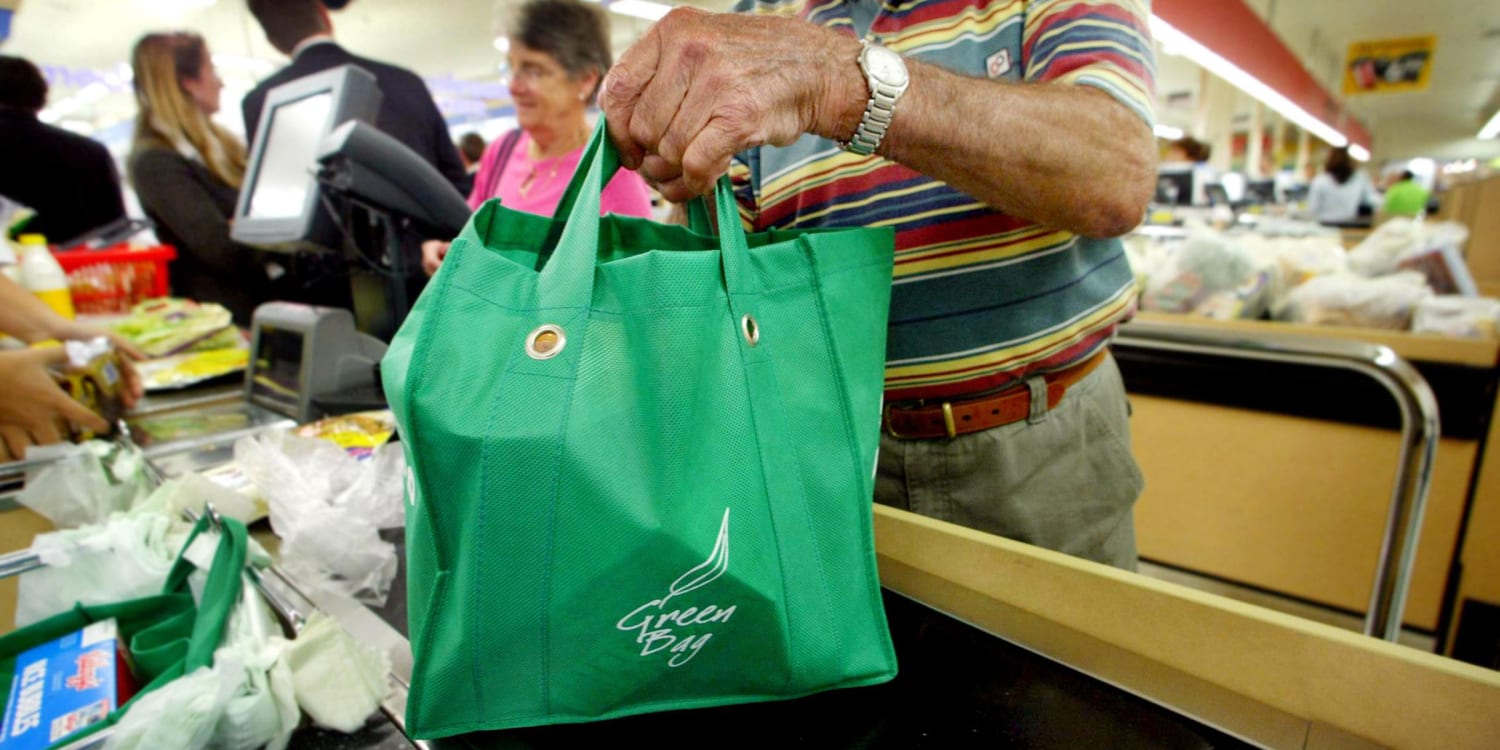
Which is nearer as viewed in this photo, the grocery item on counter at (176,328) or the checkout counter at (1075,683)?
the checkout counter at (1075,683)

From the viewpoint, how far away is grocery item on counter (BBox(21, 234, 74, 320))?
1665mm

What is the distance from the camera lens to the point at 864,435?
61cm

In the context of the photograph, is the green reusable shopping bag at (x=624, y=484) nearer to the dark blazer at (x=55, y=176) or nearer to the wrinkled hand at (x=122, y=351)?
the wrinkled hand at (x=122, y=351)

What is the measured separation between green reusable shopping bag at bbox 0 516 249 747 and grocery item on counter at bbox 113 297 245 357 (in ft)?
4.39

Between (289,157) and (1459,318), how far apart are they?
10.9ft

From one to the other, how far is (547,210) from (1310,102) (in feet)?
45.1

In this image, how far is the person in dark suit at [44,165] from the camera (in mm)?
2590

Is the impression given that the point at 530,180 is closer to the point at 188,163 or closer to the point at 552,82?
the point at 552,82

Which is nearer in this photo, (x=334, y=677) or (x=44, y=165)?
(x=334, y=677)

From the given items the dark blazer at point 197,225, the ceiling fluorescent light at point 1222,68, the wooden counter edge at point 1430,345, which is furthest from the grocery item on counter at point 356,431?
the ceiling fluorescent light at point 1222,68

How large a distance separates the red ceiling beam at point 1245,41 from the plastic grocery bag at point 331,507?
384 cm

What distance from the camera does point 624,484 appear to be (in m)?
0.47

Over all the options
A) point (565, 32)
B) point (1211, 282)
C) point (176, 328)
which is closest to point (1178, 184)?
point (1211, 282)

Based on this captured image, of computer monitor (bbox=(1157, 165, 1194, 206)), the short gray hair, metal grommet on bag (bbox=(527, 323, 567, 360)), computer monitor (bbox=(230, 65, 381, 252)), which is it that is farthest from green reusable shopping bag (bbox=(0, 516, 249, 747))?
computer monitor (bbox=(1157, 165, 1194, 206))
